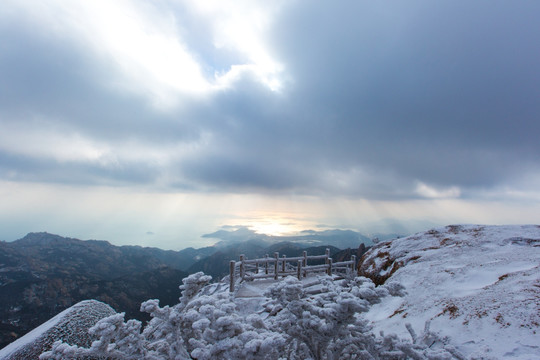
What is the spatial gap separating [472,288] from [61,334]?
11680 millimetres

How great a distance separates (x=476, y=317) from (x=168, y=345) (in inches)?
283

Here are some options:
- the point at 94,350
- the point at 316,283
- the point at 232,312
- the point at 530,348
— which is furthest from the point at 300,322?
the point at 316,283

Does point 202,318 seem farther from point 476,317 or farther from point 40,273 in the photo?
point 40,273

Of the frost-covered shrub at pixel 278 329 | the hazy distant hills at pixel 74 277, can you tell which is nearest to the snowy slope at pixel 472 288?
the frost-covered shrub at pixel 278 329

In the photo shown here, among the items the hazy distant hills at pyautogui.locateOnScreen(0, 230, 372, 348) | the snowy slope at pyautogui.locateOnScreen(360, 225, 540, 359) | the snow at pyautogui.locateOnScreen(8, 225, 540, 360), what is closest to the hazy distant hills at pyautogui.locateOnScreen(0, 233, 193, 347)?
the hazy distant hills at pyautogui.locateOnScreen(0, 230, 372, 348)

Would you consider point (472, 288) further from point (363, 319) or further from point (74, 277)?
point (74, 277)

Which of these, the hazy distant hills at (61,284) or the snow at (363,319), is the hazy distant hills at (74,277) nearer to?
the hazy distant hills at (61,284)

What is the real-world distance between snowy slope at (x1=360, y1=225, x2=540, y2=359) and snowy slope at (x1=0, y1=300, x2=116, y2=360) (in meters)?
8.53

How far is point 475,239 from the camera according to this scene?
13016mm

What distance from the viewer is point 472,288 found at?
26.1 ft

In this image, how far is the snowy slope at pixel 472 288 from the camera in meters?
5.36

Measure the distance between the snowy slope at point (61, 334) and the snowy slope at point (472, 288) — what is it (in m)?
8.53

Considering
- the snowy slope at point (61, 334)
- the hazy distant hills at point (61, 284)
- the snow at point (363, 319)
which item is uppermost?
the snow at point (363, 319)

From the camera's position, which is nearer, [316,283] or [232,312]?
[232,312]
